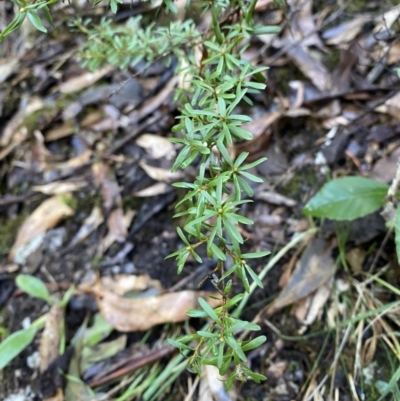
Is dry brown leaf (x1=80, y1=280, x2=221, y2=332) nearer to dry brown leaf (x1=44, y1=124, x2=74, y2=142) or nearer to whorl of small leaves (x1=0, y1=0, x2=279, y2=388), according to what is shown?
whorl of small leaves (x1=0, y1=0, x2=279, y2=388)

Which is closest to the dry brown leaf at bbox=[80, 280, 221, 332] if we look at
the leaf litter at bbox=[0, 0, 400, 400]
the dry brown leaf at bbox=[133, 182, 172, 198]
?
the leaf litter at bbox=[0, 0, 400, 400]

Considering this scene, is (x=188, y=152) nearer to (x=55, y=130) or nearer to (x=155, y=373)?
(x=155, y=373)

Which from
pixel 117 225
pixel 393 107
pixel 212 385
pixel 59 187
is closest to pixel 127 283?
pixel 117 225

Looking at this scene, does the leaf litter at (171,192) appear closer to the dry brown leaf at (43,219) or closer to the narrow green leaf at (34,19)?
the dry brown leaf at (43,219)

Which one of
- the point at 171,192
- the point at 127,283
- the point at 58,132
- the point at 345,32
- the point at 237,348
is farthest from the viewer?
the point at 58,132

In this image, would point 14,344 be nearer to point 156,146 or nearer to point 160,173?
point 160,173

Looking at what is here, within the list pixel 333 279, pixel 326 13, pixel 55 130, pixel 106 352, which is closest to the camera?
pixel 333 279

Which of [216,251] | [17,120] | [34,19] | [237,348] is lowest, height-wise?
[17,120]

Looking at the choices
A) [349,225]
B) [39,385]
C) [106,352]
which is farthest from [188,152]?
[39,385]
